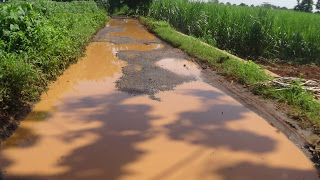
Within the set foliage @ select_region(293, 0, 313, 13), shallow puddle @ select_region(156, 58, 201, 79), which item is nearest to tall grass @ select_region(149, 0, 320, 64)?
shallow puddle @ select_region(156, 58, 201, 79)

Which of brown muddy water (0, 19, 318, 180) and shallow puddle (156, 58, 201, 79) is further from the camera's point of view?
shallow puddle (156, 58, 201, 79)

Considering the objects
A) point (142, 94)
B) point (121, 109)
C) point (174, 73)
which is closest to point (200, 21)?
point (174, 73)

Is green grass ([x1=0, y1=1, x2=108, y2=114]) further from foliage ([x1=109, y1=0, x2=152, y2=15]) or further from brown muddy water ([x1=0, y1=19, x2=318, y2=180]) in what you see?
foliage ([x1=109, y1=0, x2=152, y2=15])

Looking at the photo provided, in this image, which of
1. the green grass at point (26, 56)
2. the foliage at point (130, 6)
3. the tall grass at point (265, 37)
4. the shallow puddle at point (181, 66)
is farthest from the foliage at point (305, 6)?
the green grass at point (26, 56)

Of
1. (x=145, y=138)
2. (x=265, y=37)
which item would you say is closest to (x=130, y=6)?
(x=265, y=37)

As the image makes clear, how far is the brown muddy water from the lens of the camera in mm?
2947

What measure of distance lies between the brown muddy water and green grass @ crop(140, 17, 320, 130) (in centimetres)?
59

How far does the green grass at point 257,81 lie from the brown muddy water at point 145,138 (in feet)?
1.95

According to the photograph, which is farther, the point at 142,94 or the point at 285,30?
the point at 285,30

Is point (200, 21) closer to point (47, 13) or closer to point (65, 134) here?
point (47, 13)

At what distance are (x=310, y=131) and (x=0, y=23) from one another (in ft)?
17.4

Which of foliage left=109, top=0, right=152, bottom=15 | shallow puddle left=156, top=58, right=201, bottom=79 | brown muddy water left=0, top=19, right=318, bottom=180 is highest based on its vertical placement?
foliage left=109, top=0, right=152, bottom=15

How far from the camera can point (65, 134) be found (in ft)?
11.7

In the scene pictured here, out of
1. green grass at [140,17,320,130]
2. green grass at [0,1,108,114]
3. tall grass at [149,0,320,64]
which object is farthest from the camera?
tall grass at [149,0,320,64]
